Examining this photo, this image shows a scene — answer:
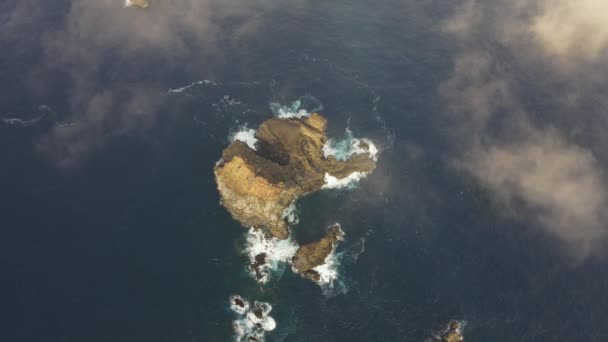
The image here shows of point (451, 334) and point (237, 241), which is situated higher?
point (237, 241)

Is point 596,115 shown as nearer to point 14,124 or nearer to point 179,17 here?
point 179,17

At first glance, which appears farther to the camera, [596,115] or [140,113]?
[596,115]

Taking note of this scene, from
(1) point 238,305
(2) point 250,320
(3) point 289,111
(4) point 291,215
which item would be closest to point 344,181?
(4) point 291,215

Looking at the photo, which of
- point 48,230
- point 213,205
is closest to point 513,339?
point 213,205

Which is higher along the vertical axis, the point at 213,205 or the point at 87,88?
the point at 87,88

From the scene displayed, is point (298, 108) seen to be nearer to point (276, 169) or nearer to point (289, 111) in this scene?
point (289, 111)

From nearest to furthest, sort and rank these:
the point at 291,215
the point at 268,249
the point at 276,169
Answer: the point at 268,249
the point at 291,215
the point at 276,169
